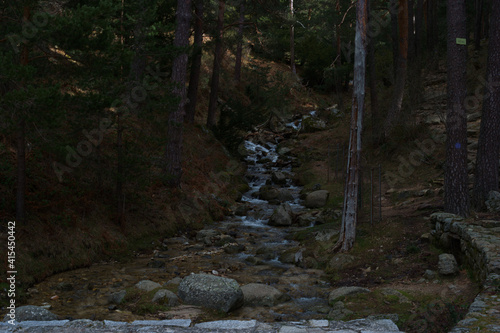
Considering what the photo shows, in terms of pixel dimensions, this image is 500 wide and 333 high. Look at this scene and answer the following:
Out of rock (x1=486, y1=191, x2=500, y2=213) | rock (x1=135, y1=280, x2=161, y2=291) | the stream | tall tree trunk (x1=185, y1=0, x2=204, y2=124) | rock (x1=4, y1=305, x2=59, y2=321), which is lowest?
the stream

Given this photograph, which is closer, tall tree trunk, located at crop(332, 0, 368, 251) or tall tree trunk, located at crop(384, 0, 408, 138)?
tall tree trunk, located at crop(332, 0, 368, 251)

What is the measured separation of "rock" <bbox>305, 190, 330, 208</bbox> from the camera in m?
15.7

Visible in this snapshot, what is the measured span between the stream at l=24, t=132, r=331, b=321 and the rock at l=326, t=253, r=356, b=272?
1.00 feet

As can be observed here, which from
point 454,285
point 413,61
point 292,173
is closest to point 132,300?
point 454,285

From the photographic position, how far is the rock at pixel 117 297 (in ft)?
22.3

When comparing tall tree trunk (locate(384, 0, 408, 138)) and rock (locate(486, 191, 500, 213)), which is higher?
tall tree trunk (locate(384, 0, 408, 138))

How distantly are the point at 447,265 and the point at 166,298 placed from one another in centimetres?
479

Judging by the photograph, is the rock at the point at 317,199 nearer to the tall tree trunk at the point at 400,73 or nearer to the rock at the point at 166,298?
the tall tree trunk at the point at 400,73

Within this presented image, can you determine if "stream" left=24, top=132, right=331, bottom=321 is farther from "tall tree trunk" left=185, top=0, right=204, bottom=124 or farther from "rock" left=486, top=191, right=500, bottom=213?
"tall tree trunk" left=185, top=0, right=204, bottom=124

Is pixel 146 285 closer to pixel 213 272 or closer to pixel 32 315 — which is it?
pixel 213 272

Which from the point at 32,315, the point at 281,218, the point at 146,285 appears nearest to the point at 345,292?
the point at 146,285

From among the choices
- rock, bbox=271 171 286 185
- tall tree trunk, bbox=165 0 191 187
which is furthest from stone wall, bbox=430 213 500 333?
rock, bbox=271 171 286 185

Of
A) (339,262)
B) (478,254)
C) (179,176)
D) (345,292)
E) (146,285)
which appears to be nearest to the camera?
(478,254)

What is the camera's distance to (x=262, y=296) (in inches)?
276
